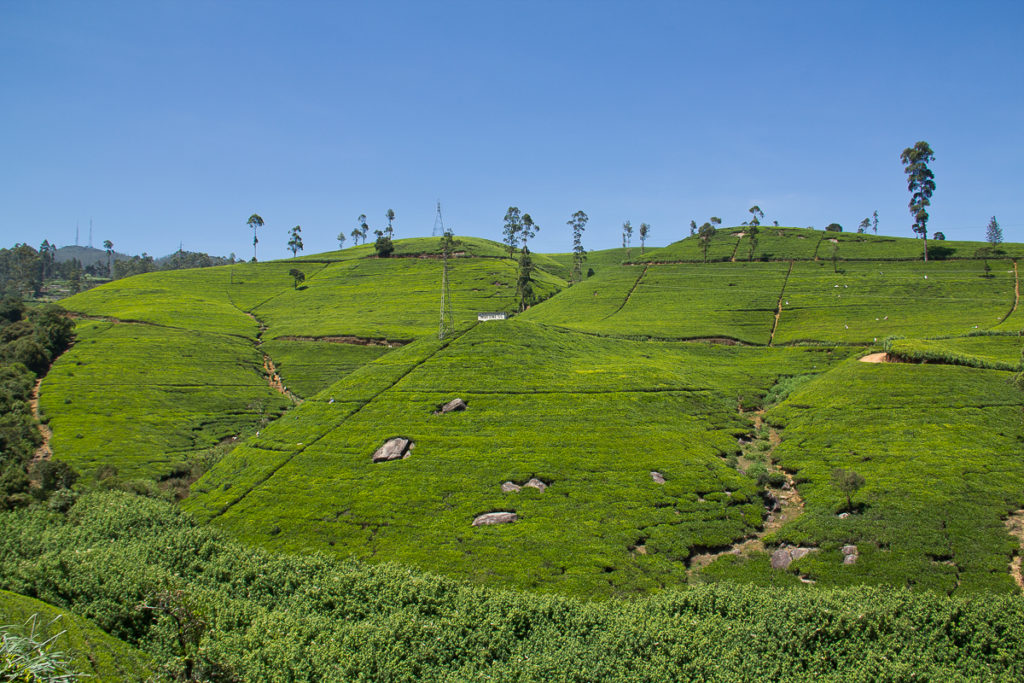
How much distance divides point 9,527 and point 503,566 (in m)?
35.7

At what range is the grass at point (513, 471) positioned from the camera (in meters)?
39.0

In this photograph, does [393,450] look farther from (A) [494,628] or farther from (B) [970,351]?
(B) [970,351]

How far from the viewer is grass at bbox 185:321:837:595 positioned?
38969mm

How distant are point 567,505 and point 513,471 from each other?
21.2ft

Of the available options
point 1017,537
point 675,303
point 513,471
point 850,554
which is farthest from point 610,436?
point 675,303

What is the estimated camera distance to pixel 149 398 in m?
81.1

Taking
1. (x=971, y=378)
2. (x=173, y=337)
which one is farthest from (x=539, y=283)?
(x=971, y=378)

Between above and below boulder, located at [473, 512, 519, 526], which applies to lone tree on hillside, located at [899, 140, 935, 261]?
above

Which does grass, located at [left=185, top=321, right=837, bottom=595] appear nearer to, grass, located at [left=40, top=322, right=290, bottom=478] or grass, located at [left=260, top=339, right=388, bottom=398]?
grass, located at [left=40, top=322, right=290, bottom=478]

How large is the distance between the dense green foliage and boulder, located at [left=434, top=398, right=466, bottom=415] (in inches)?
1050

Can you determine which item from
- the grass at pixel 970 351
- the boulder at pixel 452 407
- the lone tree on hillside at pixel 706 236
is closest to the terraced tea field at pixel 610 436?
the grass at pixel 970 351

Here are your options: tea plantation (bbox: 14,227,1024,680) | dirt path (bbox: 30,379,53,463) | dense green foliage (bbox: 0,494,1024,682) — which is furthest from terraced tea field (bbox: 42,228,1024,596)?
dense green foliage (bbox: 0,494,1024,682)

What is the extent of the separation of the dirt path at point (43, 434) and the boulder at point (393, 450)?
4095 cm

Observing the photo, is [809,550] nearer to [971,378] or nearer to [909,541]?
[909,541]
